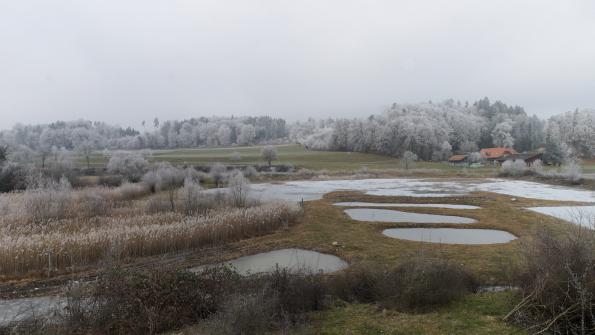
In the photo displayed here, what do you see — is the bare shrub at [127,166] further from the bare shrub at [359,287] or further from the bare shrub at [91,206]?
the bare shrub at [359,287]

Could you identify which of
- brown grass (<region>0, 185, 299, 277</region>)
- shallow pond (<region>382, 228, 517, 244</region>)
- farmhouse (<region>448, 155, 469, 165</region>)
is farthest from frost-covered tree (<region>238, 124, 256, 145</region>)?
shallow pond (<region>382, 228, 517, 244</region>)

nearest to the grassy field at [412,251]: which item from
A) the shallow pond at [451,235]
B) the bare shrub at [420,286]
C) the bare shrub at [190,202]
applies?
the bare shrub at [420,286]

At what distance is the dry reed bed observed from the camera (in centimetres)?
1451

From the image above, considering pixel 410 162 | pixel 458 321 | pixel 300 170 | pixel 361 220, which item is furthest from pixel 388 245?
pixel 410 162

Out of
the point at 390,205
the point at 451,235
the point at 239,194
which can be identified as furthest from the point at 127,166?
the point at 451,235

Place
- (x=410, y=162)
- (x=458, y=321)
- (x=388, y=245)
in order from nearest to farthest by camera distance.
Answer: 1. (x=458, y=321)
2. (x=388, y=245)
3. (x=410, y=162)

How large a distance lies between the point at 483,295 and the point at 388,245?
8.21 m

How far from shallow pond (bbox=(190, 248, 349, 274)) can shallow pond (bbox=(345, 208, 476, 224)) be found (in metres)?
9.27

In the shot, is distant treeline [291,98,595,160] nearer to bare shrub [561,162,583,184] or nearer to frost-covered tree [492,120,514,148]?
frost-covered tree [492,120,514,148]

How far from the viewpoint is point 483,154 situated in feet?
314

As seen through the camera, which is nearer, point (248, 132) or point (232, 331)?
point (232, 331)

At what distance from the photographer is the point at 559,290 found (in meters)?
7.22

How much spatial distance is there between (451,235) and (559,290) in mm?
14115

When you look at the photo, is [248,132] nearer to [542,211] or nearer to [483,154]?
[483,154]
